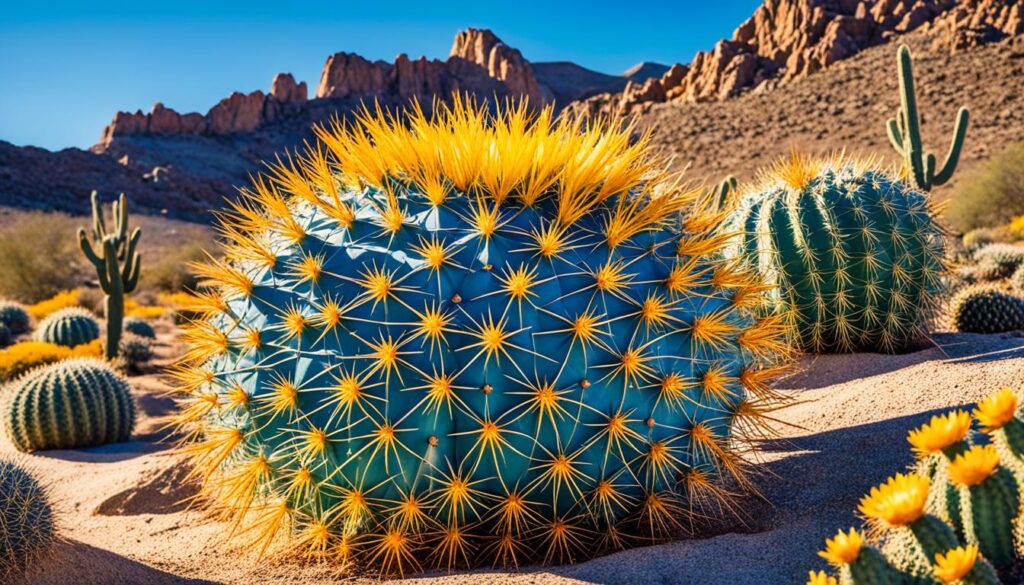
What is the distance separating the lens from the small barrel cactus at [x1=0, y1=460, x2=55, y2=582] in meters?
2.87

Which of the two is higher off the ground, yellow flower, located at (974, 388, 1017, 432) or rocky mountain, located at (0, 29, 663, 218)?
rocky mountain, located at (0, 29, 663, 218)

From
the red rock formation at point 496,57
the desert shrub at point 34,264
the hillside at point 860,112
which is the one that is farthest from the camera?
the red rock formation at point 496,57

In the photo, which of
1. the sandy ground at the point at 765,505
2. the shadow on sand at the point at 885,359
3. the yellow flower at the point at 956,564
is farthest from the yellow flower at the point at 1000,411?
the shadow on sand at the point at 885,359

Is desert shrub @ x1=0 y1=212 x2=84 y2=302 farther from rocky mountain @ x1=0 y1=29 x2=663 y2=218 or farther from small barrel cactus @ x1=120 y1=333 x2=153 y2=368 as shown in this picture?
small barrel cactus @ x1=120 y1=333 x2=153 y2=368

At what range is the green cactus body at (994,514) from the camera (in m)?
→ 1.85

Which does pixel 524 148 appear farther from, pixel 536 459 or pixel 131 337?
pixel 131 337

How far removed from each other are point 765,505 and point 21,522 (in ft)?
8.74

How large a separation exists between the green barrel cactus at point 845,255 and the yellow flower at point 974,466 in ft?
12.1

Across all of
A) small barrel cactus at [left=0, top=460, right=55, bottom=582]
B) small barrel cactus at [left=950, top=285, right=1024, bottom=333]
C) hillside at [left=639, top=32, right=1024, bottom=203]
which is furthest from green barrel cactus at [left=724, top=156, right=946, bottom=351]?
hillside at [left=639, top=32, right=1024, bottom=203]

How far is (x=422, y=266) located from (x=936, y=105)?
3584 cm

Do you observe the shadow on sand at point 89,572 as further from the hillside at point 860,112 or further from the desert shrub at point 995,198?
the hillside at point 860,112

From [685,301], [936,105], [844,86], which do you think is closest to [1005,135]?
[936,105]

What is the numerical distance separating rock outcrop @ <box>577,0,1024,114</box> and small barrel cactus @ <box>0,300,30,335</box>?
2921 centimetres

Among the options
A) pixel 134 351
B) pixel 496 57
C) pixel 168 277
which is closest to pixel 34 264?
pixel 168 277
